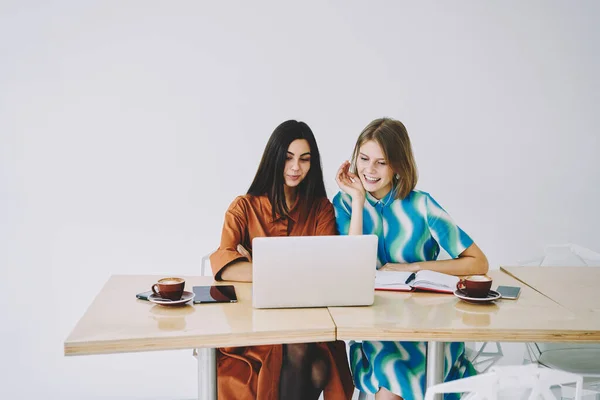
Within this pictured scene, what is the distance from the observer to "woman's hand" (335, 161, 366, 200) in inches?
96.8

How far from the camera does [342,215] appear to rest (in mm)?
2504

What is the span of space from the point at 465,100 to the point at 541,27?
0.60m

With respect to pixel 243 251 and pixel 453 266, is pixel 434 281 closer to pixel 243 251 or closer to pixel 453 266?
pixel 453 266

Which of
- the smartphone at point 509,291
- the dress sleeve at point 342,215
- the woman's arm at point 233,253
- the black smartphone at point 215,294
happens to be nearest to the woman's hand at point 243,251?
the woman's arm at point 233,253

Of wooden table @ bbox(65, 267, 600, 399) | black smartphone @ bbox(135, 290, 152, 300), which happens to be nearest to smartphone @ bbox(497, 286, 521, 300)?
wooden table @ bbox(65, 267, 600, 399)

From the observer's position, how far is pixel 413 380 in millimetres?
2186

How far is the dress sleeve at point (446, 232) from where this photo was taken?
2414 millimetres

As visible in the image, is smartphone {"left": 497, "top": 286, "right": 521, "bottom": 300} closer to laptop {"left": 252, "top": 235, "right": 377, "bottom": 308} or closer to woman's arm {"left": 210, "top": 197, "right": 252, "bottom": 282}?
laptop {"left": 252, "top": 235, "right": 377, "bottom": 308}

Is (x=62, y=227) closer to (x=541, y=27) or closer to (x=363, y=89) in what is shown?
(x=363, y=89)

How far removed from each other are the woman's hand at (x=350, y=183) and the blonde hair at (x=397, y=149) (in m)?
0.13

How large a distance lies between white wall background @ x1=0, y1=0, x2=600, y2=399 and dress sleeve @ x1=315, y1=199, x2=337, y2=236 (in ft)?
3.67

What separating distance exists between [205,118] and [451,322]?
2.11m

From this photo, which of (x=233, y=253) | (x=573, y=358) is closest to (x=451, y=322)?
(x=233, y=253)

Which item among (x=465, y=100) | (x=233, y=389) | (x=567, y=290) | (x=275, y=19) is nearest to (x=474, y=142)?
(x=465, y=100)
